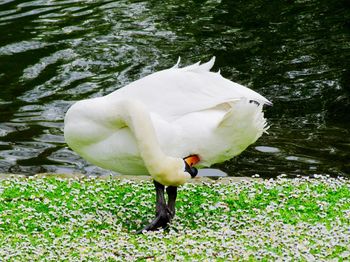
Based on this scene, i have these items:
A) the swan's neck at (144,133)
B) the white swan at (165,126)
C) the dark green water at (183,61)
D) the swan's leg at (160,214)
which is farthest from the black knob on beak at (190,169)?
the dark green water at (183,61)

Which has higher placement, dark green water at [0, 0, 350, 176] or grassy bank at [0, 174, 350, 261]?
grassy bank at [0, 174, 350, 261]

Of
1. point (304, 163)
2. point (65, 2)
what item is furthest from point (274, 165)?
point (65, 2)

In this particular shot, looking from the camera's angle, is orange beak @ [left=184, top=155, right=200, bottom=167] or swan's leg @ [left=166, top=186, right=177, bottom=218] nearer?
orange beak @ [left=184, top=155, right=200, bottom=167]

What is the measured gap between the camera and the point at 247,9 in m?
19.4

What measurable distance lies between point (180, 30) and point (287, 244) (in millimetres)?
11236

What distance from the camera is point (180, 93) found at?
823 cm

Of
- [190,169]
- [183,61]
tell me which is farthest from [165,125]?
[183,61]

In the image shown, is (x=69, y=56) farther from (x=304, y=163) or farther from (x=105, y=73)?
(x=304, y=163)

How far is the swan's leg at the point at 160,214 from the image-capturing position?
26.9ft

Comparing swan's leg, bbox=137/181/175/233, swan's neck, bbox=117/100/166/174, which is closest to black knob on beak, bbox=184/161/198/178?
swan's neck, bbox=117/100/166/174

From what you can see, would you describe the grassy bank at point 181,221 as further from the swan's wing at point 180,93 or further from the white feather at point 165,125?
the swan's wing at point 180,93

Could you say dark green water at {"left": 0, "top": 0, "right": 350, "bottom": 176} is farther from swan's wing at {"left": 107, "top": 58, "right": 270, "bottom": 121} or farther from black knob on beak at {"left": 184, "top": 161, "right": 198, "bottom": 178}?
black knob on beak at {"left": 184, "top": 161, "right": 198, "bottom": 178}

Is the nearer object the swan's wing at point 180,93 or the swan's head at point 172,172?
the swan's head at point 172,172

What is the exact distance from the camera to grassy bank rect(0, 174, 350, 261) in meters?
7.33
